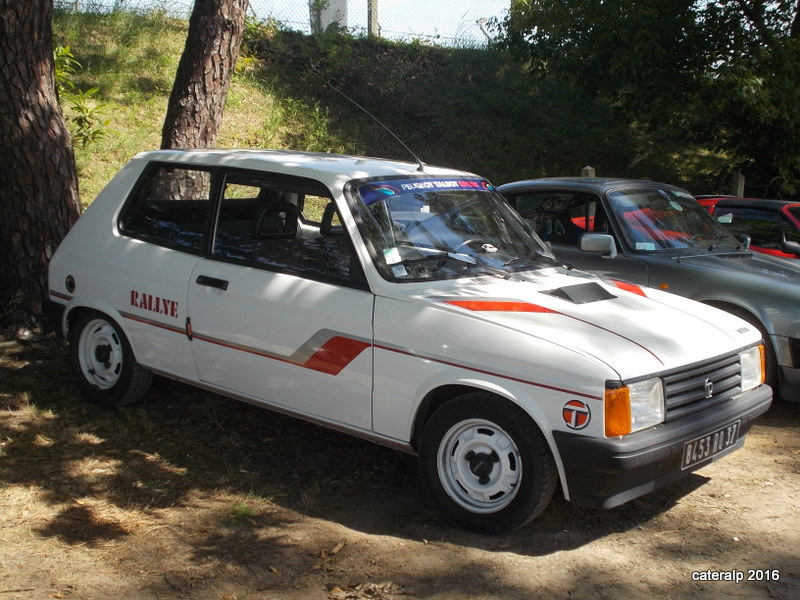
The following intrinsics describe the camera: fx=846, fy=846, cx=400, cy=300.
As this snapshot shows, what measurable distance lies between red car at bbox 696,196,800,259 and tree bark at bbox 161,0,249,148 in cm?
499

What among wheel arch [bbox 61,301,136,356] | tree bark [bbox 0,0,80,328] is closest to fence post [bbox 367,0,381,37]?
tree bark [bbox 0,0,80,328]

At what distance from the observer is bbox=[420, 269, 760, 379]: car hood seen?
4031mm

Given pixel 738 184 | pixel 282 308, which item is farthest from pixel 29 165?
pixel 738 184

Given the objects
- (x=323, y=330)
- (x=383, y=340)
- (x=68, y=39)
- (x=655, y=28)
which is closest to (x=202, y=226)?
(x=323, y=330)

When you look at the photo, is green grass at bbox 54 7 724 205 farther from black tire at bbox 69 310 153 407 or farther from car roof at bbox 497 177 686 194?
black tire at bbox 69 310 153 407

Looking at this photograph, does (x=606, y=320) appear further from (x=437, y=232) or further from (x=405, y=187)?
(x=405, y=187)

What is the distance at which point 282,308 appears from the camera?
4801 mm

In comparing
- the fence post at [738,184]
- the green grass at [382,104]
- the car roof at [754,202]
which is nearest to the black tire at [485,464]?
the car roof at [754,202]

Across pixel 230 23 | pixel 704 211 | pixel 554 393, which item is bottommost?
pixel 554 393

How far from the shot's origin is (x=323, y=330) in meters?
4.64

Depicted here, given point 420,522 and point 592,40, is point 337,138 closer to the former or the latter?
point 592,40

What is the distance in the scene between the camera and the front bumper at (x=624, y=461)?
382cm

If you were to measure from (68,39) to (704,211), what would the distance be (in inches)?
430

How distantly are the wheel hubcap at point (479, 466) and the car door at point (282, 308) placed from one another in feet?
1.74
